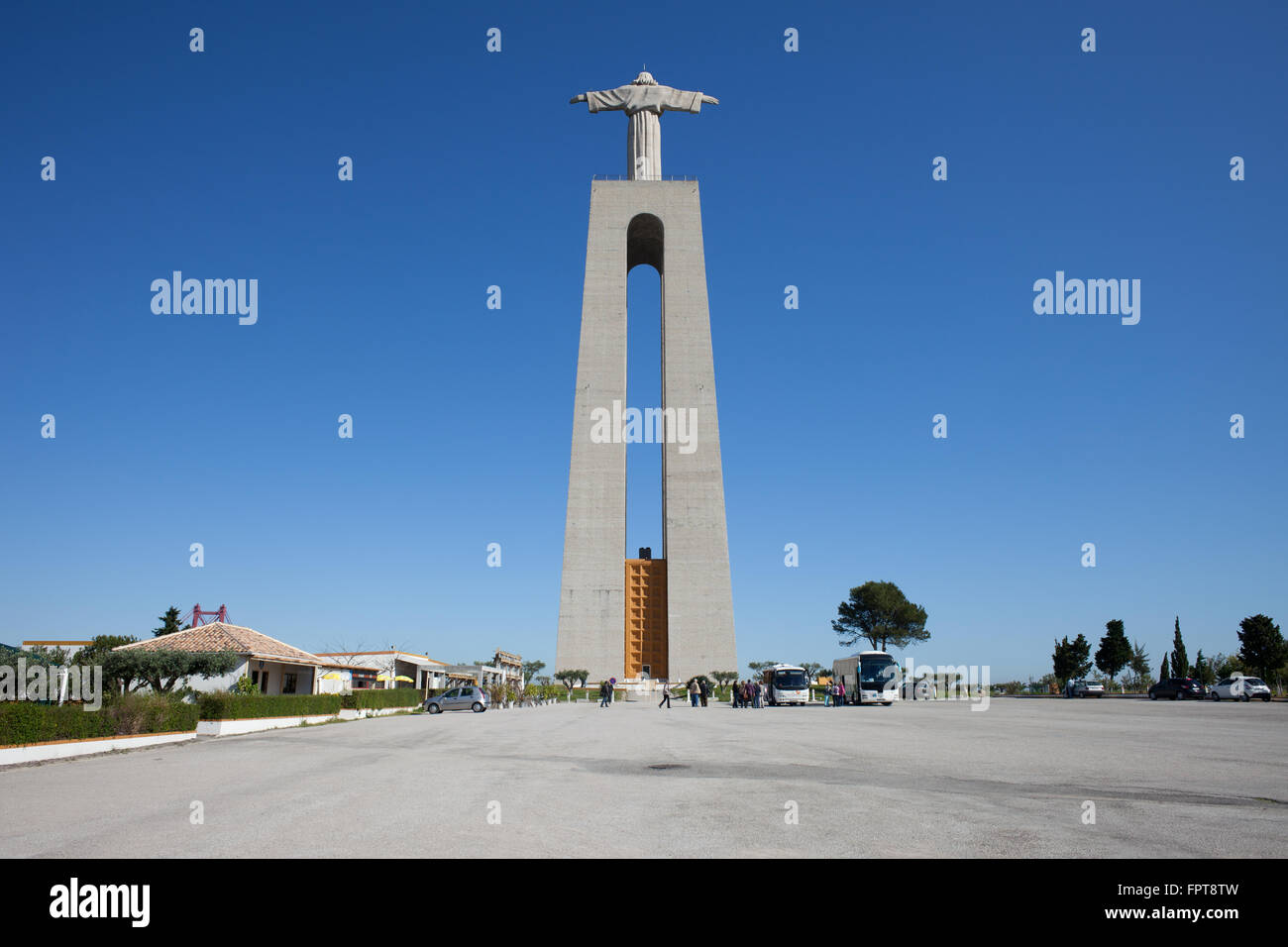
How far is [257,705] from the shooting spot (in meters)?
23.8

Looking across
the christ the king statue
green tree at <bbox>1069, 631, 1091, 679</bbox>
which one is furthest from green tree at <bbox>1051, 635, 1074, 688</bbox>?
the christ the king statue

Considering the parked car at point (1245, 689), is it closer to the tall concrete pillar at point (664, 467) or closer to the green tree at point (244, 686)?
the tall concrete pillar at point (664, 467)

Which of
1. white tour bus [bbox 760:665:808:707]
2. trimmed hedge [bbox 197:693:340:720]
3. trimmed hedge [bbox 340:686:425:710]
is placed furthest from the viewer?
white tour bus [bbox 760:665:808:707]

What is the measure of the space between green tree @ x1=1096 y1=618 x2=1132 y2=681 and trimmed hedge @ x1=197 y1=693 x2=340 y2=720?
214 feet

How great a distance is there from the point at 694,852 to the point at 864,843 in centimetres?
146

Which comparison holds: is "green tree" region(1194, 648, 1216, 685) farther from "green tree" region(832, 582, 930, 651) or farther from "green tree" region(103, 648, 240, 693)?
"green tree" region(103, 648, 240, 693)

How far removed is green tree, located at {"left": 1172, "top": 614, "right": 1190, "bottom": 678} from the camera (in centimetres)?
6259
